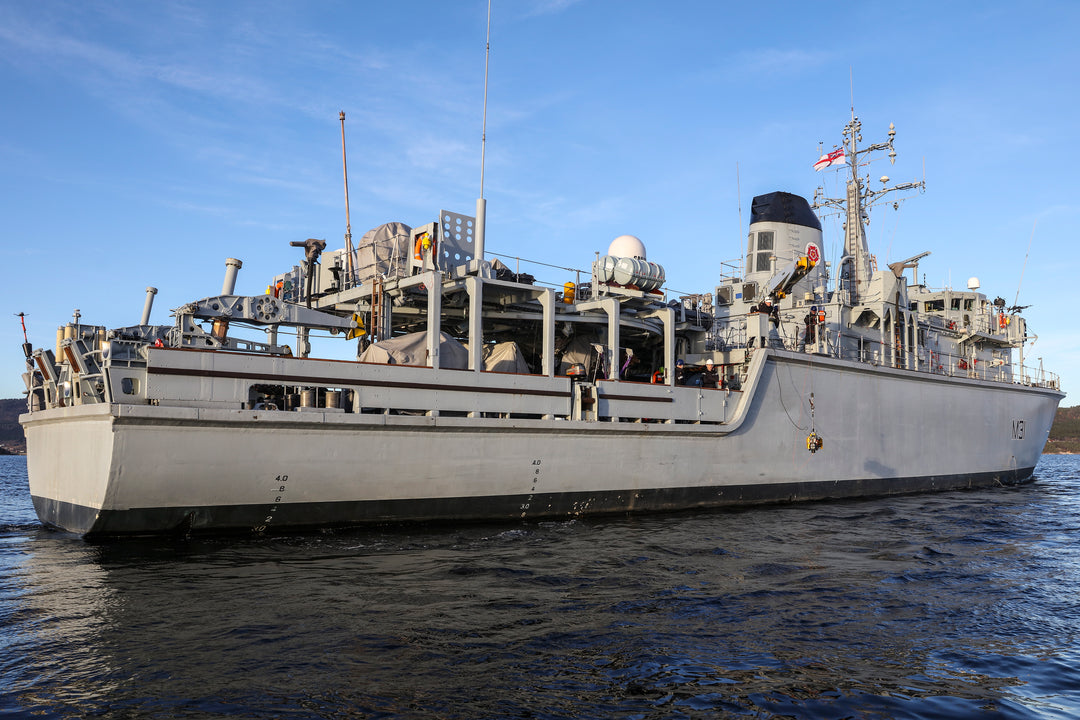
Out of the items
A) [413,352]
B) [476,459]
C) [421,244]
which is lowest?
[476,459]

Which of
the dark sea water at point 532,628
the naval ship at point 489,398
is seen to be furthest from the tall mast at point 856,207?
the dark sea water at point 532,628

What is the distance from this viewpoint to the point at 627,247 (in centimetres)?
1886

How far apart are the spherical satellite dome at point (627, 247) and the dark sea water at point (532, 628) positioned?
848 cm

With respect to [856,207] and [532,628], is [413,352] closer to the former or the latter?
[532,628]

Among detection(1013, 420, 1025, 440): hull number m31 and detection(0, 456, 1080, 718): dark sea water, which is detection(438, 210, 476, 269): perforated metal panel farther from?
detection(1013, 420, 1025, 440): hull number m31

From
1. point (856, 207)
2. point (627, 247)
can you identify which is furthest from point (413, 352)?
point (856, 207)

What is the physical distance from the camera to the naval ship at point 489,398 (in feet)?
38.0

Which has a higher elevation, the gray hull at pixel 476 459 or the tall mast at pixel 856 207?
the tall mast at pixel 856 207

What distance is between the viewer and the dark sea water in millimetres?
5438

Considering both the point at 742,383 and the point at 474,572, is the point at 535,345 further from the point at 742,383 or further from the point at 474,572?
the point at 474,572

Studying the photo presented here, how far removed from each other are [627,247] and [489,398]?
21.9ft

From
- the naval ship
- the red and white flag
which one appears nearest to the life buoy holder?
the naval ship

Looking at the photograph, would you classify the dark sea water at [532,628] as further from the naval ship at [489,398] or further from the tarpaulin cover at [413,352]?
the tarpaulin cover at [413,352]

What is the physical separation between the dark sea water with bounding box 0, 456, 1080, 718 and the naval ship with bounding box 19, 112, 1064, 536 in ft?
3.94
